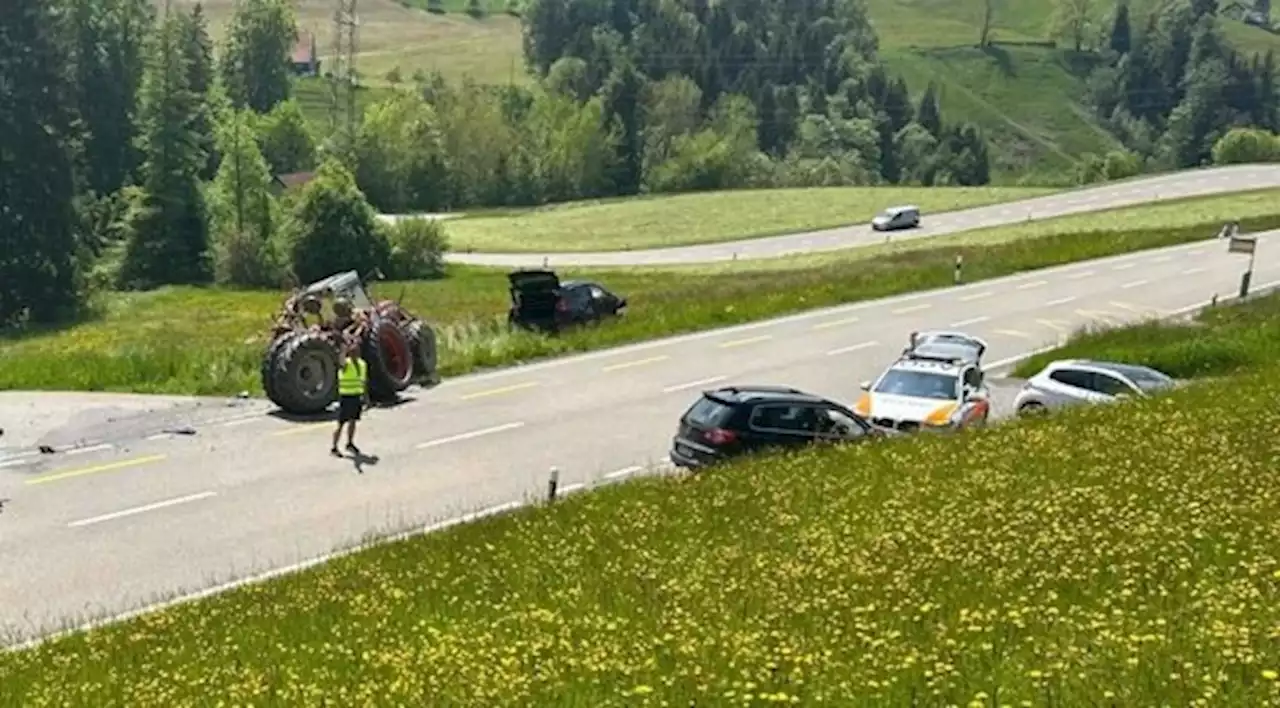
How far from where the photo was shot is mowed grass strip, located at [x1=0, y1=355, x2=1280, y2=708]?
912 centimetres

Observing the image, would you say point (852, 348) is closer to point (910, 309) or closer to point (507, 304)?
point (910, 309)

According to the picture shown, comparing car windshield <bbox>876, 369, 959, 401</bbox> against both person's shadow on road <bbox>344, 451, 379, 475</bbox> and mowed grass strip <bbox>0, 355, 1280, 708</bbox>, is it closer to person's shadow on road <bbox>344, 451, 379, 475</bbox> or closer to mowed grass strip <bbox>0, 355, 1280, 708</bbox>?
mowed grass strip <bbox>0, 355, 1280, 708</bbox>

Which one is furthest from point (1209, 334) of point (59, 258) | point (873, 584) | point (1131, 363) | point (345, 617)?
point (59, 258)

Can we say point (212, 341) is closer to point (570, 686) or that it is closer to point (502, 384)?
point (502, 384)

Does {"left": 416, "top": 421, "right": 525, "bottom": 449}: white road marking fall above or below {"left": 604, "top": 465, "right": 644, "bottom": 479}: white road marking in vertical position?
below

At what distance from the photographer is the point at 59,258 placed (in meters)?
76.9

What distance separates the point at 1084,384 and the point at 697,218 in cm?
7923

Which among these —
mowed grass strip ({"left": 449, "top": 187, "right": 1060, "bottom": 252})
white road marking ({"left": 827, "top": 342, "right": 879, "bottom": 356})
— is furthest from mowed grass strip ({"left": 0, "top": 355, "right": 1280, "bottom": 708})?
mowed grass strip ({"left": 449, "top": 187, "right": 1060, "bottom": 252})

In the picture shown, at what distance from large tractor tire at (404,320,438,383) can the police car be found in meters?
9.33

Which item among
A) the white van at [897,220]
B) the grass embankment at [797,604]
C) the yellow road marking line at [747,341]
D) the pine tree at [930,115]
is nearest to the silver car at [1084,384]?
the grass embankment at [797,604]

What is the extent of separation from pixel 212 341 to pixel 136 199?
40.8 meters

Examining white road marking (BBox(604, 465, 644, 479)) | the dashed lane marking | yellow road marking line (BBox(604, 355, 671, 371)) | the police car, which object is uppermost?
the police car

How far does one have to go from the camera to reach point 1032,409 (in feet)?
87.4

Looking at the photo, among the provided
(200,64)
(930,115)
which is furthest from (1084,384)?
(930,115)
